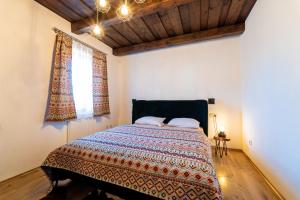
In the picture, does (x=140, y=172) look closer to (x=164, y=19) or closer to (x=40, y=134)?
(x=40, y=134)

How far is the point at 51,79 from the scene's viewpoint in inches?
99.6

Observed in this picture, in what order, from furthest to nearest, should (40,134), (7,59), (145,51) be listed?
(145,51)
(40,134)
(7,59)

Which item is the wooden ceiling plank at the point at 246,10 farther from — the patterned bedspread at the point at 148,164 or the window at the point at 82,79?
the window at the point at 82,79

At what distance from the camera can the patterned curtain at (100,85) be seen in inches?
135

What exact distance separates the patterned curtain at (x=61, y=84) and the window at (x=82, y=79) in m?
0.19

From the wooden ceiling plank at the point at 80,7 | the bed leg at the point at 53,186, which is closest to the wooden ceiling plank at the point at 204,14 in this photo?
the wooden ceiling plank at the point at 80,7

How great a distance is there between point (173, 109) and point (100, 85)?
1.94 metres

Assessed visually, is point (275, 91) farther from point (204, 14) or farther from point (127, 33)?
point (127, 33)

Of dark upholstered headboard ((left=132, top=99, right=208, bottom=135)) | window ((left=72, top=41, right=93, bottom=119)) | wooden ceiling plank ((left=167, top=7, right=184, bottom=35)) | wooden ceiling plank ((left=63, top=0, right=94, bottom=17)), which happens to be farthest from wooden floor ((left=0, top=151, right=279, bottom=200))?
wooden ceiling plank ((left=167, top=7, right=184, bottom=35))

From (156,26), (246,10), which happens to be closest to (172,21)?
(156,26)

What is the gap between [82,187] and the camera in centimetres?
189

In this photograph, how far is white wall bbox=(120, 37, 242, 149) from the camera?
320 cm

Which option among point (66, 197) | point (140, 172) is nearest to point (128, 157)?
point (140, 172)

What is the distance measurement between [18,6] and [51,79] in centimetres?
113
